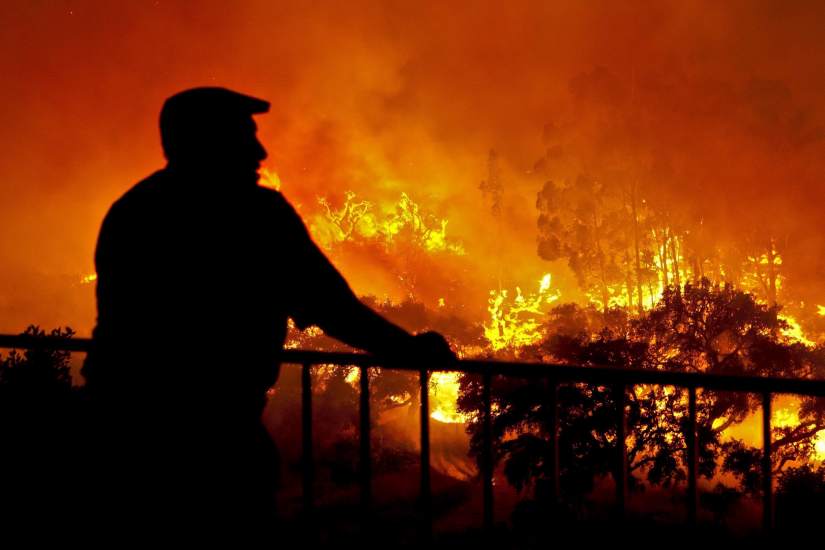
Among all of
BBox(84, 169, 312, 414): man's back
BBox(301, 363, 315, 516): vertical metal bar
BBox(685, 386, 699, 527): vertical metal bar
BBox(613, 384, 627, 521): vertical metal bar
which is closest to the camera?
BBox(84, 169, 312, 414): man's back

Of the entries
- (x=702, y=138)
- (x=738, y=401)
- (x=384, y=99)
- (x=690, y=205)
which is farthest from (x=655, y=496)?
(x=384, y=99)

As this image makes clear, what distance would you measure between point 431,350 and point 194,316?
704mm

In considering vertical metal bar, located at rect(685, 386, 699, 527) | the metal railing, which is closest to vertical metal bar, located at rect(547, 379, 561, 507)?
the metal railing

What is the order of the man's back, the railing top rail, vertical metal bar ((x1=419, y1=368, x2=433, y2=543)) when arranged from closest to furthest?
the man's back, the railing top rail, vertical metal bar ((x1=419, y1=368, x2=433, y2=543))

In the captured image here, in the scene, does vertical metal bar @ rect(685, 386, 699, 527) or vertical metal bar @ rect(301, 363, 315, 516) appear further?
vertical metal bar @ rect(301, 363, 315, 516)

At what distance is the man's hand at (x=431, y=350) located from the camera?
1.83 m

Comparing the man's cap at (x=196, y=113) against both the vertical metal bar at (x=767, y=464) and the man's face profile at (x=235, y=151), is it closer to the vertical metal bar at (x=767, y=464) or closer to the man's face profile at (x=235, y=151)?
the man's face profile at (x=235, y=151)

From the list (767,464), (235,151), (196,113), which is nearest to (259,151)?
(235,151)

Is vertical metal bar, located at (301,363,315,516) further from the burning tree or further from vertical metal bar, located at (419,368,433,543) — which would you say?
the burning tree

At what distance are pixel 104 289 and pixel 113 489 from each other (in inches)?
18.9

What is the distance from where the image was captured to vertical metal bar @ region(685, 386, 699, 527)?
1.89 metres

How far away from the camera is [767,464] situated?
6.47 ft

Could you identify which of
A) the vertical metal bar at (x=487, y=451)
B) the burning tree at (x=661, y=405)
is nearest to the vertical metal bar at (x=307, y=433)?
the vertical metal bar at (x=487, y=451)

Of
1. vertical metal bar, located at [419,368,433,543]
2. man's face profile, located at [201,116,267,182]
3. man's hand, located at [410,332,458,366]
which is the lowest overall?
vertical metal bar, located at [419,368,433,543]
